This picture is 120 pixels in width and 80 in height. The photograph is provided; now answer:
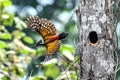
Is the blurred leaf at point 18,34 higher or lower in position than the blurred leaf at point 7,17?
lower

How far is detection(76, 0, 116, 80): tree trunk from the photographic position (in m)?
3.22

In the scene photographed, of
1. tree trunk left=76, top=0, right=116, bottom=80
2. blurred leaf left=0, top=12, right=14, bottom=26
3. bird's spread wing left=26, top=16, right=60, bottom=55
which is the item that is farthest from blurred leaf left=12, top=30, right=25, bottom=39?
tree trunk left=76, top=0, right=116, bottom=80

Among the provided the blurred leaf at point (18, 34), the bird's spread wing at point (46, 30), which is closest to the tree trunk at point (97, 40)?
the bird's spread wing at point (46, 30)

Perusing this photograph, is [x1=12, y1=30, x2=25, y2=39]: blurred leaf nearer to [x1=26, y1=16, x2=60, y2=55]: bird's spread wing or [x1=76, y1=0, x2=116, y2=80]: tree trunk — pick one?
[x1=26, y1=16, x2=60, y2=55]: bird's spread wing

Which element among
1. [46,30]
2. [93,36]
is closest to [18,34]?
[46,30]

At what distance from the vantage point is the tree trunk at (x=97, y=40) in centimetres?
322

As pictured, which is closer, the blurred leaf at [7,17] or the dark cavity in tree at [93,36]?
the dark cavity in tree at [93,36]

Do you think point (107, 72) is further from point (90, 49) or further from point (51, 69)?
point (51, 69)

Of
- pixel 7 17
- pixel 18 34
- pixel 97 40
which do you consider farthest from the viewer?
pixel 18 34

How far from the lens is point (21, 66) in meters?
4.63

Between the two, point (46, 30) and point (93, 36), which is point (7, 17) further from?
point (93, 36)

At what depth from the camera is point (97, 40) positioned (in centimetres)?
324

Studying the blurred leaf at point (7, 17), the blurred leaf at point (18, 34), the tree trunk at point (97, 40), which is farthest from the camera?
the blurred leaf at point (18, 34)

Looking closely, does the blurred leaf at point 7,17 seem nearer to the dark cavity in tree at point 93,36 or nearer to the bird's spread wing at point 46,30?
the bird's spread wing at point 46,30
